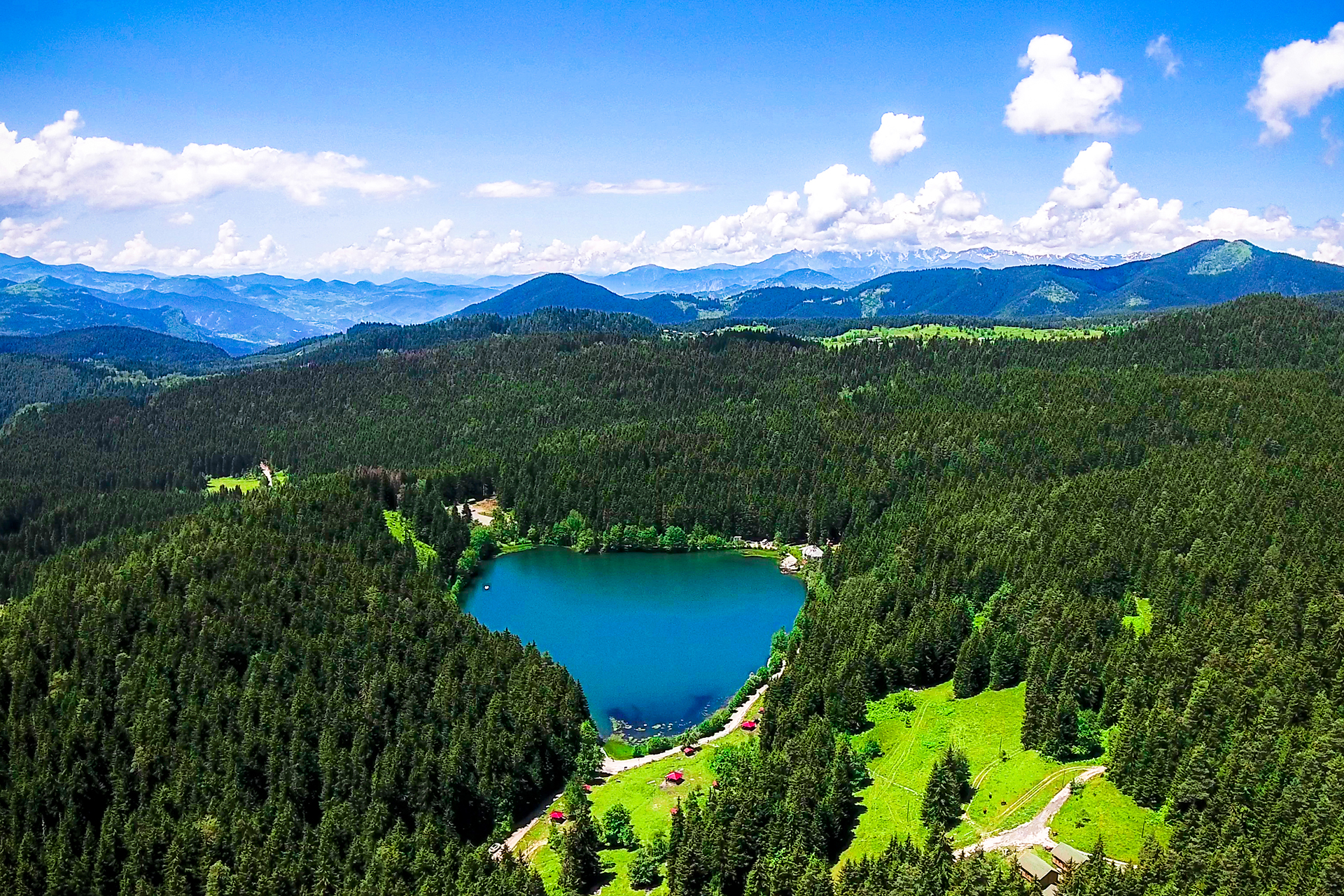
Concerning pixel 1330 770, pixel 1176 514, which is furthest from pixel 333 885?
pixel 1176 514

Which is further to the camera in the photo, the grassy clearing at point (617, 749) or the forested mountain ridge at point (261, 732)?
the grassy clearing at point (617, 749)

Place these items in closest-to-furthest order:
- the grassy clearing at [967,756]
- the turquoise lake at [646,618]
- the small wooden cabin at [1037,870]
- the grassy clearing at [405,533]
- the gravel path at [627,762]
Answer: the small wooden cabin at [1037,870], the grassy clearing at [967,756], the gravel path at [627,762], the turquoise lake at [646,618], the grassy clearing at [405,533]

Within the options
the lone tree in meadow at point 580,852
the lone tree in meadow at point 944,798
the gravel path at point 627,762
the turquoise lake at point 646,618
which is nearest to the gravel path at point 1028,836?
the lone tree in meadow at point 944,798

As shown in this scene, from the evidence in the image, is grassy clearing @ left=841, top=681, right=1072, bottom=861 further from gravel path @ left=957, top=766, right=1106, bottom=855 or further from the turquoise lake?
the turquoise lake

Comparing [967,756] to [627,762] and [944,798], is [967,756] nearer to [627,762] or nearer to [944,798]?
[944,798]

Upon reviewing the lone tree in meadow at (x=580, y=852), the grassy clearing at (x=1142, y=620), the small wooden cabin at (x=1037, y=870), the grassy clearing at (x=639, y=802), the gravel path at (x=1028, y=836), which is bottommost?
the grassy clearing at (x=639, y=802)

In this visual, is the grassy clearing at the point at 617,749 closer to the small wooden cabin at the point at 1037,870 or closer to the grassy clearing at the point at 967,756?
the grassy clearing at the point at 967,756

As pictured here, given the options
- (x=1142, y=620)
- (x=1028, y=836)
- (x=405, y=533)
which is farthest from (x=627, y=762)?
(x=405, y=533)
